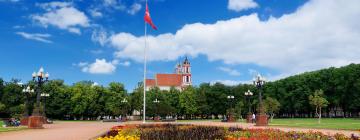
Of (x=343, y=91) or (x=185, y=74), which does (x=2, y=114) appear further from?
(x=185, y=74)

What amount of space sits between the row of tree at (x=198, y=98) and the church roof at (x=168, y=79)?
50.3 metres

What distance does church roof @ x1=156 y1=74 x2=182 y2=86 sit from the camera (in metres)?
142

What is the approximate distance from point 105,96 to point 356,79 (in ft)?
143

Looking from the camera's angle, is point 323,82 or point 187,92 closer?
point 323,82

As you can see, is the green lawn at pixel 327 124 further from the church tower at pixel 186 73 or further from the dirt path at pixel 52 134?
the church tower at pixel 186 73

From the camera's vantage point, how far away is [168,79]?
143750 millimetres

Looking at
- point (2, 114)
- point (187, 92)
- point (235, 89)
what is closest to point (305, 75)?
point (235, 89)

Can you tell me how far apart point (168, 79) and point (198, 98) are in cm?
5491

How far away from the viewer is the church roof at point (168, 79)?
14238 centimetres

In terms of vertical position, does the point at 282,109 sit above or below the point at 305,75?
below

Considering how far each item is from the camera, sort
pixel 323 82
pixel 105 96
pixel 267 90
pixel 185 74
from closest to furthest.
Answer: pixel 323 82 → pixel 105 96 → pixel 267 90 → pixel 185 74

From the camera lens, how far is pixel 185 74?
142375mm

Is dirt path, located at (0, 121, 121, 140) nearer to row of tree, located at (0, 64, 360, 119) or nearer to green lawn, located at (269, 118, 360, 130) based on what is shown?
green lawn, located at (269, 118, 360, 130)

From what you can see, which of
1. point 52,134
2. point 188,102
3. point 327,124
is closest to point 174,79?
point 188,102
